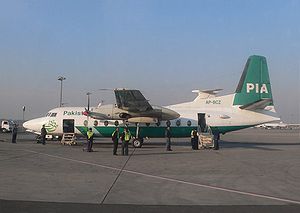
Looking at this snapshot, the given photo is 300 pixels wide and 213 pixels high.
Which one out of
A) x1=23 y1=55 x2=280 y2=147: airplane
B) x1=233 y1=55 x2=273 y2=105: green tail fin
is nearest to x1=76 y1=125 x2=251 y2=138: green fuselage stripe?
x1=23 y1=55 x2=280 y2=147: airplane

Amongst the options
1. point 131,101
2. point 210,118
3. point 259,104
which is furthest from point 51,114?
point 259,104

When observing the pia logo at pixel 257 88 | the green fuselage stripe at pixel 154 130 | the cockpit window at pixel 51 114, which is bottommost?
the green fuselage stripe at pixel 154 130

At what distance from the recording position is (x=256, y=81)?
27891 mm

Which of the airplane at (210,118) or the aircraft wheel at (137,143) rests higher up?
the airplane at (210,118)

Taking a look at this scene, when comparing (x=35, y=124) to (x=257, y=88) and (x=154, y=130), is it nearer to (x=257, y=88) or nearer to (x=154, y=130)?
(x=154, y=130)

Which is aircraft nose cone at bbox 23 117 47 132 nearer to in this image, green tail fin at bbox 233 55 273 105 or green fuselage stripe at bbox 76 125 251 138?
green fuselage stripe at bbox 76 125 251 138

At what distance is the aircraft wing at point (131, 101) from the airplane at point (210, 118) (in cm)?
153

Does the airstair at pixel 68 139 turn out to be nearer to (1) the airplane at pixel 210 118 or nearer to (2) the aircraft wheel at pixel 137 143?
(1) the airplane at pixel 210 118

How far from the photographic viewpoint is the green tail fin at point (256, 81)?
27.8 metres

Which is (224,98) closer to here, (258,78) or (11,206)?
(258,78)

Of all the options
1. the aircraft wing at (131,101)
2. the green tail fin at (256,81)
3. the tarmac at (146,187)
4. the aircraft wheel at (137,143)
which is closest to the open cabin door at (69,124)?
the aircraft wing at (131,101)

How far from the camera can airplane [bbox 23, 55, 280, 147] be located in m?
27.1

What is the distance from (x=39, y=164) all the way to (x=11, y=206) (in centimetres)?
752

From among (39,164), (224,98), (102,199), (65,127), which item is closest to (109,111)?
(65,127)
